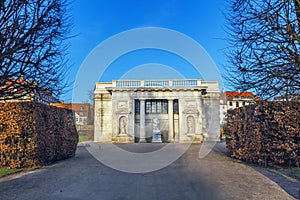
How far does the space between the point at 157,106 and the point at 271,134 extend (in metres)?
22.0

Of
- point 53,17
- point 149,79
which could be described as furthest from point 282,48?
point 149,79

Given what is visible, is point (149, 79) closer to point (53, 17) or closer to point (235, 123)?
point (235, 123)

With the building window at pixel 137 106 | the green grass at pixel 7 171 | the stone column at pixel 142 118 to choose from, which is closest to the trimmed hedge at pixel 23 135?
the green grass at pixel 7 171

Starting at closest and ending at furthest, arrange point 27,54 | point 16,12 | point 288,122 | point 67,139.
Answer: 1. point 16,12
2. point 27,54
3. point 288,122
4. point 67,139

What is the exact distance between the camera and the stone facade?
28.4m

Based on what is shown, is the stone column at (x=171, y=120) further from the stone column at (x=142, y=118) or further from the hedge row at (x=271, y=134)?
the hedge row at (x=271, y=134)

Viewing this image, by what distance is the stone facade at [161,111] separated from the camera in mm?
28359

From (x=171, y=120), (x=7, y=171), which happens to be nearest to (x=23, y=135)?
(x=7, y=171)

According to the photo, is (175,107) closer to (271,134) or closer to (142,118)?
(142,118)

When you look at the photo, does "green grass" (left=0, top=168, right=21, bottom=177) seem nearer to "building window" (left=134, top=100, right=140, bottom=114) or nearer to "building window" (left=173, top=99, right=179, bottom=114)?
"building window" (left=134, top=100, right=140, bottom=114)

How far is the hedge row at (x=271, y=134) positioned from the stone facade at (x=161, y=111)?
1813 cm

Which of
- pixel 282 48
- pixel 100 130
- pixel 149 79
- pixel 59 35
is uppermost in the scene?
pixel 149 79

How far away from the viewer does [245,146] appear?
391 inches

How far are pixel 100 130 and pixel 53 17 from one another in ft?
83.5
